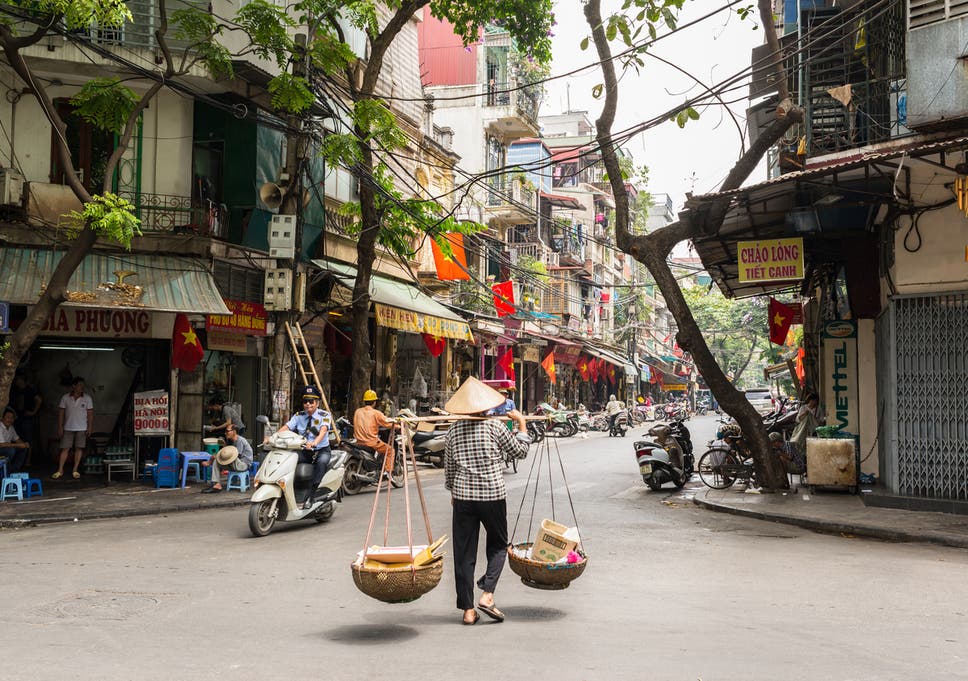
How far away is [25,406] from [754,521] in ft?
44.1

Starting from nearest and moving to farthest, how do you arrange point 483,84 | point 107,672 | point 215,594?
point 107,672
point 215,594
point 483,84

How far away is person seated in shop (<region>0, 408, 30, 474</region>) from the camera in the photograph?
45.2 ft

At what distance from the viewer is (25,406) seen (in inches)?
676

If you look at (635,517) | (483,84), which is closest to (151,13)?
(635,517)

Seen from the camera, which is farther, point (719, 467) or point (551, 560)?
point (719, 467)

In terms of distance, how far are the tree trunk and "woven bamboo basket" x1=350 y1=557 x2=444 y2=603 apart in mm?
9343

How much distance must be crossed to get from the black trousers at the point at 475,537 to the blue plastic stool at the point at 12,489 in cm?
948

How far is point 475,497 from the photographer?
643cm

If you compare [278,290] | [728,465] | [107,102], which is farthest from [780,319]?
[107,102]

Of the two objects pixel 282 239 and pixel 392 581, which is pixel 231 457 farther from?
pixel 392 581

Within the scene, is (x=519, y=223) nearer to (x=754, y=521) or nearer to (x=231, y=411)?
(x=231, y=411)

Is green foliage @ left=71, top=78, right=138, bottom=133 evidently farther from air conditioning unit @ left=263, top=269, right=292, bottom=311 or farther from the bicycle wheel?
the bicycle wheel

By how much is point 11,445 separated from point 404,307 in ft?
32.8

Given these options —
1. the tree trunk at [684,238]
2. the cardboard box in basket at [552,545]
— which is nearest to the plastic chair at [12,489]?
the cardboard box in basket at [552,545]
